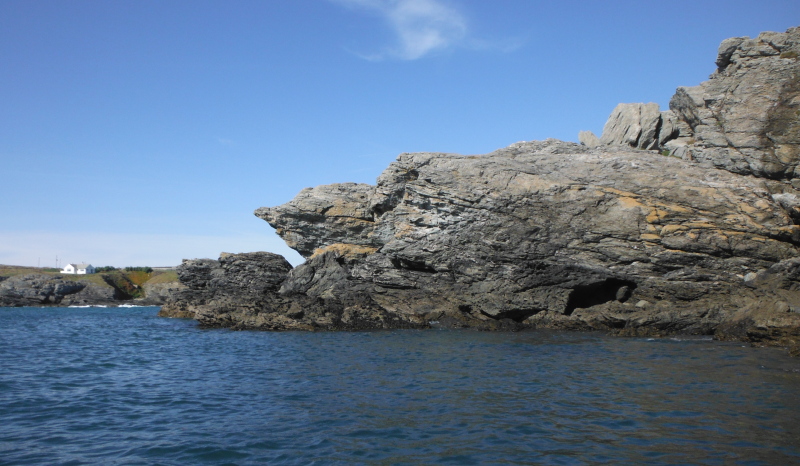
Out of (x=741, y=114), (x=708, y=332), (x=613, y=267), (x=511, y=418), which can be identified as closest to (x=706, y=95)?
(x=741, y=114)

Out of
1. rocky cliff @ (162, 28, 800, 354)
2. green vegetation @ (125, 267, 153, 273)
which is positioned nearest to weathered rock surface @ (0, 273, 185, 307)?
green vegetation @ (125, 267, 153, 273)

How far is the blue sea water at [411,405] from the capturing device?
424 inches

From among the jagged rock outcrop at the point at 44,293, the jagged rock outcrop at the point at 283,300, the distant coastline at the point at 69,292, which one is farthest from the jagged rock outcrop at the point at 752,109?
the jagged rock outcrop at the point at 44,293

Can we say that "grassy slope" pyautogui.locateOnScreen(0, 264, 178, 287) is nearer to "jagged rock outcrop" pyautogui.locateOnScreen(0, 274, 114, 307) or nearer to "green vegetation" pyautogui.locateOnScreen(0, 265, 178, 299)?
"green vegetation" pyautogui.locateOnScreen(0, 265, 178, 299)

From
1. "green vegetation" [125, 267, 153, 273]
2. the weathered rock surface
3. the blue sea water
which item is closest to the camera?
the blue sea water

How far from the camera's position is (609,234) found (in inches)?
1228

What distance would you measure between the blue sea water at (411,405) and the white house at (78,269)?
14045 centimetres

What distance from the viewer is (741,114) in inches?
1262

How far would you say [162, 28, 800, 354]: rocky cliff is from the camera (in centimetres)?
2908

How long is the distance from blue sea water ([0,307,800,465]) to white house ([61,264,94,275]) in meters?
140

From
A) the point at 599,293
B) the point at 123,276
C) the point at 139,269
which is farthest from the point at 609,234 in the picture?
the point at 139,269

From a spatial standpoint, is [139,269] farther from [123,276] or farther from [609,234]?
[609,234]

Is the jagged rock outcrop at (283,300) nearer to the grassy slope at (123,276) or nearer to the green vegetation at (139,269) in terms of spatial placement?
the grassy slope at (123,276)

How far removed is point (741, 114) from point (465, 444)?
31.0 m
